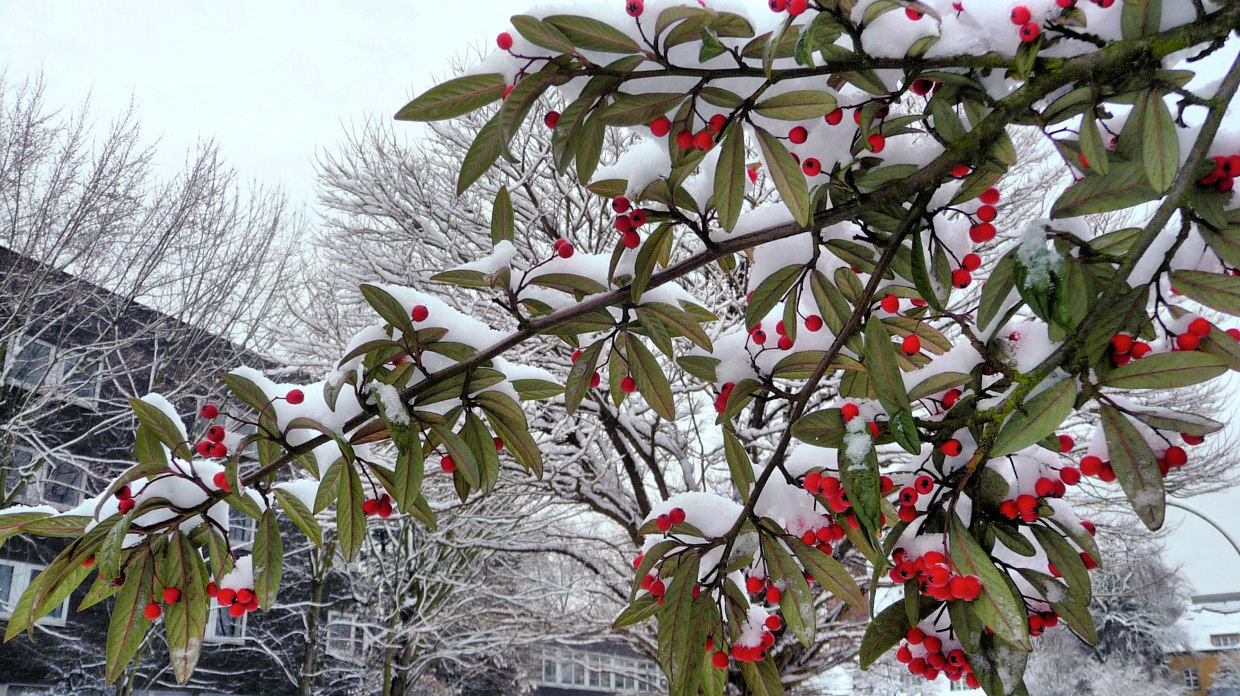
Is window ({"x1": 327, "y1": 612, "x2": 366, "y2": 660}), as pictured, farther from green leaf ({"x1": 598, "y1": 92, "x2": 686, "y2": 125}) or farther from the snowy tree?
green leaf ({"x1": 598, "y1": 92, "x2": 686, "y2": 125})

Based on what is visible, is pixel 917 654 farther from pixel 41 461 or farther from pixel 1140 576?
pixel 1140 576

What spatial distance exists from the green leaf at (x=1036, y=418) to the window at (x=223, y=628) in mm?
13782

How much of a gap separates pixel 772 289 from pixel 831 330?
0.16m

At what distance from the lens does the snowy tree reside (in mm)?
1028

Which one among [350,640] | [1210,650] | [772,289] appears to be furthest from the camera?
[1210,650]

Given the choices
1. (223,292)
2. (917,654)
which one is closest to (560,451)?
(223,292)

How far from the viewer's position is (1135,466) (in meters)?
0.99

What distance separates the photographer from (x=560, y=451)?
296 inches

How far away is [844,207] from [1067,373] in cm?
44

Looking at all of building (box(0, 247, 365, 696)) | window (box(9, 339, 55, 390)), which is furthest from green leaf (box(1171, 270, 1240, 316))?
window (box(9, 339, 55, 390))

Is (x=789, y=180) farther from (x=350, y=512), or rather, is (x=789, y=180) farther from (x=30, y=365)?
(x=30, y=365)

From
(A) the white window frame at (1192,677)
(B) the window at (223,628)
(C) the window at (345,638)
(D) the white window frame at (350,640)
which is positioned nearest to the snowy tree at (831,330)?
(D) the white window frame at (350,640)

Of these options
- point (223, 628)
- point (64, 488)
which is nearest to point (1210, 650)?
point (223, 628)

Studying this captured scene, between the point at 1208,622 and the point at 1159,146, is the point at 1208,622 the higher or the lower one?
the lower one
